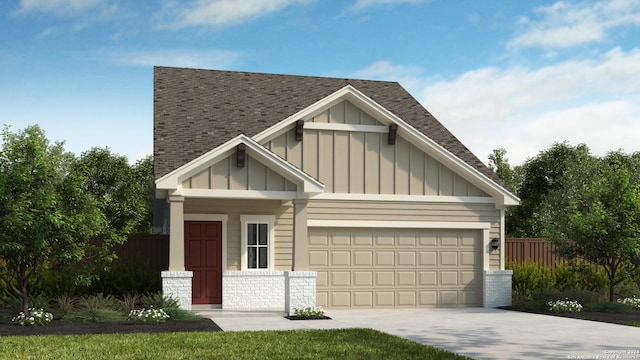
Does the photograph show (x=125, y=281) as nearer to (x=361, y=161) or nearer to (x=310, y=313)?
(x=310, y=313)

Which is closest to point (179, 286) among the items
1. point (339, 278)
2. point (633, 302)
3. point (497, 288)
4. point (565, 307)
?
point (339, 278)

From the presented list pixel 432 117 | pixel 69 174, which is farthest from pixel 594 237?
pixel 69 174

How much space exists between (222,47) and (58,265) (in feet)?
25.2

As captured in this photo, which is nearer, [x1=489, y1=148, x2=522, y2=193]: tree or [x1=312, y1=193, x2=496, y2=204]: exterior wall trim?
[x1=312, y1=193, x2=496, y2=204]: exterior wall trim

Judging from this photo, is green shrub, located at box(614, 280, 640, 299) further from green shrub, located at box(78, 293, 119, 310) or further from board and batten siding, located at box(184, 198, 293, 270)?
green shrub, located at box(78, 293, 119, 310)

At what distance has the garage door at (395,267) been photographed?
2025cm

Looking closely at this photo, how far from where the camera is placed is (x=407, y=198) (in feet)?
68.2

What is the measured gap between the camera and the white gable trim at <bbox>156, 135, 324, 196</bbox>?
56.8 feet

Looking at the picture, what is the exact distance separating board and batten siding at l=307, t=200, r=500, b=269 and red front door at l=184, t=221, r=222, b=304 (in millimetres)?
2575

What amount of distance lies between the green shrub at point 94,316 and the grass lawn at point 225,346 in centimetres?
234

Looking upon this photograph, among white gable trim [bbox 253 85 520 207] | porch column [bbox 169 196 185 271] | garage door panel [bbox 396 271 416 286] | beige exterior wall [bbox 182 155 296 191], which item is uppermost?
white gable trim [bbox 253 85 520 207]

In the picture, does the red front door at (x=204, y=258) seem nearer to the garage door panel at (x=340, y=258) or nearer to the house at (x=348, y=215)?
the house at (x=348, y=215)

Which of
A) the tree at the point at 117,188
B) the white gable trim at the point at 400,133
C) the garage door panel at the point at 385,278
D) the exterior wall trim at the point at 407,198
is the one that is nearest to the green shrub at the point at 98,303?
the white gable trim at the point at 400,133

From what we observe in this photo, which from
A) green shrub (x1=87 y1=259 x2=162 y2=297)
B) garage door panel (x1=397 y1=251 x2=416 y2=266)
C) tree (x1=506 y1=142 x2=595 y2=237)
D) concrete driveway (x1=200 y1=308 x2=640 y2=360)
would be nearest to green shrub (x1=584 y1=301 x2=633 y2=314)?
concrete driveway (x1=200 y1=308 x2=640 y2=360)
